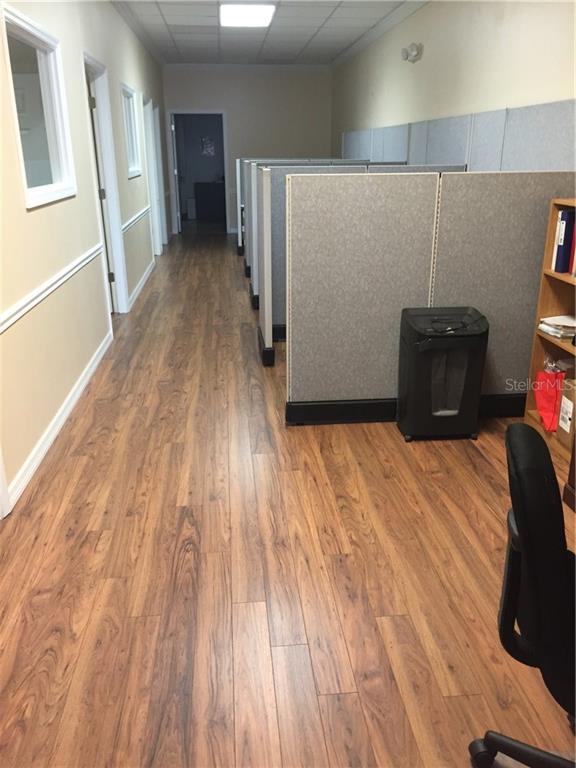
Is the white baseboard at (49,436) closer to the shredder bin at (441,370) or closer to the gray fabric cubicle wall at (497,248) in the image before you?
the shredder bin at (441,370)

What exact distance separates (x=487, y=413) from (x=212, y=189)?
962cm

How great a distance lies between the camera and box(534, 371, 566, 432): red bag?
281 cm

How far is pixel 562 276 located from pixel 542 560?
197cm

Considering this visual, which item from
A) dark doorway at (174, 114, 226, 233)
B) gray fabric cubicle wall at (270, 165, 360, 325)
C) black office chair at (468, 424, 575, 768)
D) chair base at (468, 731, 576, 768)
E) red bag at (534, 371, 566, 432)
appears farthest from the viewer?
dark doorway at (174, 114, 226, 233)

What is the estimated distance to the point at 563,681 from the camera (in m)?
1.06

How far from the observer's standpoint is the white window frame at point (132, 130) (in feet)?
19.3

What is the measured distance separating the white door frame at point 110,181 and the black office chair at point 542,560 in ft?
14.8

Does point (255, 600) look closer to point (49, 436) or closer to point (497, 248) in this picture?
point (49, 436)

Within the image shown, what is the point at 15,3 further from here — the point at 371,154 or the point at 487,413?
the point at 371,154

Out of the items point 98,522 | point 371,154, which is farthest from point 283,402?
point 371,154

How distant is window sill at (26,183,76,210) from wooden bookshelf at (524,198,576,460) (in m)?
2.40

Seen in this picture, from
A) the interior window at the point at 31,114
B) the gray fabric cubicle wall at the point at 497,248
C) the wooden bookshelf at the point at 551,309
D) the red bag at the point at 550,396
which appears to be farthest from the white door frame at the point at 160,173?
the red bag at the point at 550,396

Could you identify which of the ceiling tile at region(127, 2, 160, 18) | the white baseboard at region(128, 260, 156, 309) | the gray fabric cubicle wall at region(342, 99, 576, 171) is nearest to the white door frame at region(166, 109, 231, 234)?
the white baseboard at region(128, 260, 156, 309)

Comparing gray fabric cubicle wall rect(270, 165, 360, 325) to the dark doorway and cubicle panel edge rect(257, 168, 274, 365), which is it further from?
the dark doorway
